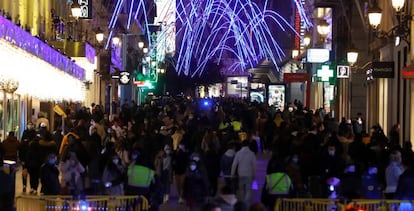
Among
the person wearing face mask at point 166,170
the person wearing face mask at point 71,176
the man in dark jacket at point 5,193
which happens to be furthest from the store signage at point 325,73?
the man in dark jacket at point 5,193

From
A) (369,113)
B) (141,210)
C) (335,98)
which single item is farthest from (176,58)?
(141,210)

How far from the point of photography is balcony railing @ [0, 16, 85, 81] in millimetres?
19688

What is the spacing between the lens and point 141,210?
13.7 meters

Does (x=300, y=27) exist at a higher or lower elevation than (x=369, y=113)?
higher

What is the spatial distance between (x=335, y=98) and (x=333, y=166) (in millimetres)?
33947

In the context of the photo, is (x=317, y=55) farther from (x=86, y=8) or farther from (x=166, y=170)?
(x=166, y=170)

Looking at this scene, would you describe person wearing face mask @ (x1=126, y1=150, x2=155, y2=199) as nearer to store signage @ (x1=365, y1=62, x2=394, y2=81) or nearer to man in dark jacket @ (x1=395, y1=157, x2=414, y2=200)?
man in dark jacket @ (x1=395, y1=157, x2=414, y2=200)

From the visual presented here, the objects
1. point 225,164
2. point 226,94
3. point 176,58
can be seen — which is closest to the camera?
point 225,164

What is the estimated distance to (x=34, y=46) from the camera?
79.2 feet

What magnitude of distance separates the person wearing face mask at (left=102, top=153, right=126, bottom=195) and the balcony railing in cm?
489

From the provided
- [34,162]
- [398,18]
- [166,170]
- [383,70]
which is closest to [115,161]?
[166,170]

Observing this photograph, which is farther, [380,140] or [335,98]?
[335,98]

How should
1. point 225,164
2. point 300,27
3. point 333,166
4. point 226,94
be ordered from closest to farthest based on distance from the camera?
point 333,166, point 225,164, point 300,27, point 226,94

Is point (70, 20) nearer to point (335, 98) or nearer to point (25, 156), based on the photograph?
point (335, 98)
